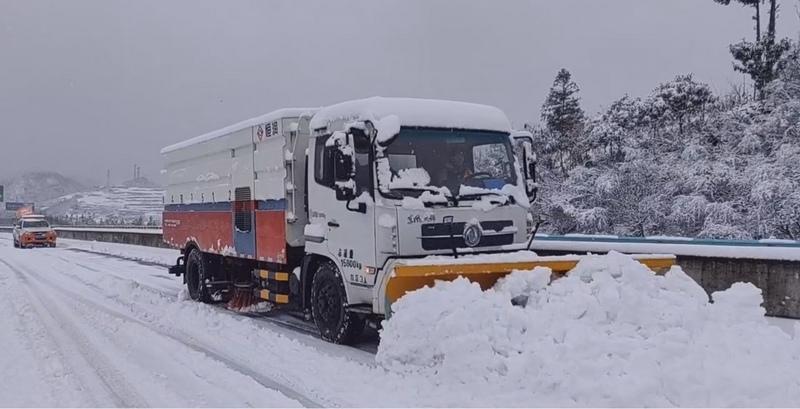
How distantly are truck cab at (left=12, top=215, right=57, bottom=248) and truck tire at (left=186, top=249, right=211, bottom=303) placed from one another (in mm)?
28650

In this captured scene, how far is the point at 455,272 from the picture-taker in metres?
6.68

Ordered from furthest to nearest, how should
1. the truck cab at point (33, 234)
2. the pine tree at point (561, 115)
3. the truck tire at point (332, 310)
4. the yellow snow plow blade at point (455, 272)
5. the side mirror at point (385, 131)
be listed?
the truck cab at point (33, 234) → the pine tree at point (561, 115) → the truck tire at point (332, 310) → the side mirror at point (385, 131) → the yellow snow plow blade at point (455, 272)

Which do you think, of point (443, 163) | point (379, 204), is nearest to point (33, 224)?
point (379, 204)

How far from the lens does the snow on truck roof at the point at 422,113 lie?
25.3ft

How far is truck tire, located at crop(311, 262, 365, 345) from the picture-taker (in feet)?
25.9

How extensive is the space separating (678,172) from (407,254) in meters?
19.0

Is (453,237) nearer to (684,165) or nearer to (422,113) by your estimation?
(422,113)

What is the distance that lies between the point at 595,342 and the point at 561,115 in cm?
3001

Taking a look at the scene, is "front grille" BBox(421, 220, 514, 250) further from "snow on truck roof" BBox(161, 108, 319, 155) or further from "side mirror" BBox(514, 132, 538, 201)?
"snow on truck roof" BBox(161, 108, 319, 155)

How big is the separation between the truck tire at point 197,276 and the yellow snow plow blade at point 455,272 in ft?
21.2

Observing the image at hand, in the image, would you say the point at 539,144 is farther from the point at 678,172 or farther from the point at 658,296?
the point at 658,296

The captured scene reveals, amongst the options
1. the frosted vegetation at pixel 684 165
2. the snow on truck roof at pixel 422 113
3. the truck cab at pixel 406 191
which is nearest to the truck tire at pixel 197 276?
the truck cab at pixel 406 191

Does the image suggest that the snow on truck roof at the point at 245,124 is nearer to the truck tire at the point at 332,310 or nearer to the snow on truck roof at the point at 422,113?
the snow on truck roof at the point at 422,113

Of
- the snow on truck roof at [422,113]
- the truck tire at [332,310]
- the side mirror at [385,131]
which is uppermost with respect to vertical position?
the snow on truck roof at [422,113]
